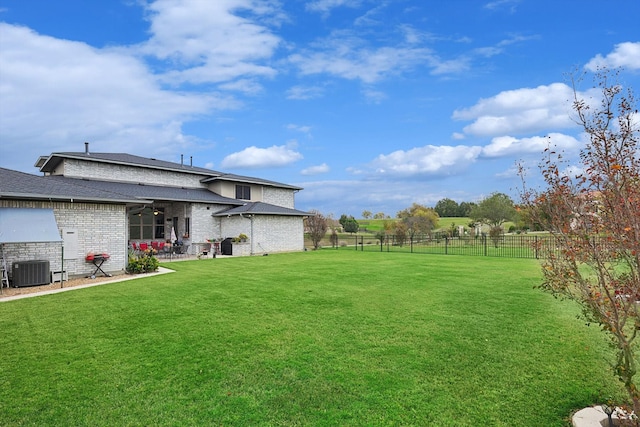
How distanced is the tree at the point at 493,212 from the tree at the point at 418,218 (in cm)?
731

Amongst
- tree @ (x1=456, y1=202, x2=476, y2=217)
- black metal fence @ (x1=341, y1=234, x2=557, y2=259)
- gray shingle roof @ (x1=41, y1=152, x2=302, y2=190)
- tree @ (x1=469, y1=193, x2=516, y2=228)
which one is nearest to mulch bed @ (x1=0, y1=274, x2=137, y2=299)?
gray shingle roof @ (x1=41, y1=152, x2=302, y2=190)

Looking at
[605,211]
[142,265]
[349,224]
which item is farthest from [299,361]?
[349,224]

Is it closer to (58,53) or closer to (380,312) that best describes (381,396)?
(380,312)

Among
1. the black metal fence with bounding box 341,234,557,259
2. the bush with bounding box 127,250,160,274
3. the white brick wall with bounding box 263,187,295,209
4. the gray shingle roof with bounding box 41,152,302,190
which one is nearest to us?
the bush with bounding box 127,250,160,274

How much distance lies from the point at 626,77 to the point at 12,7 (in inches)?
737

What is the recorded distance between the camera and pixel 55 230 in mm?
11688

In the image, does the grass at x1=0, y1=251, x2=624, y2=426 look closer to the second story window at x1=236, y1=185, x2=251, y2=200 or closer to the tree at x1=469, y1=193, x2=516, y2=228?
the second story window at x1=236, y1=185, x2=251, y2=200

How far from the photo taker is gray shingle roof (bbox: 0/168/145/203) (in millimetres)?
11984

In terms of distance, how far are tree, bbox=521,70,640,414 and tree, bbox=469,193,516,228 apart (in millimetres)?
52082

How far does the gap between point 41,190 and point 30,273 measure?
3112 millimetres

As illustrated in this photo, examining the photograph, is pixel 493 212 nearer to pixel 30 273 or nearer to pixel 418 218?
pixel 418 218

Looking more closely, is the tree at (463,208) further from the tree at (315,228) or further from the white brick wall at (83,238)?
the white brick wall at (83,238)

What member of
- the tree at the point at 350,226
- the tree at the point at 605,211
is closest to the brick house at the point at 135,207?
the tree at the point at 605,211

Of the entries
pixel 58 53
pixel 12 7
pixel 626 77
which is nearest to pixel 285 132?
pixel 58 53
